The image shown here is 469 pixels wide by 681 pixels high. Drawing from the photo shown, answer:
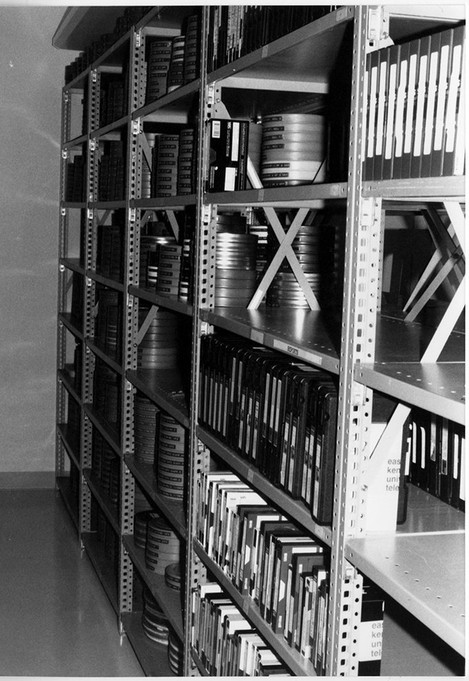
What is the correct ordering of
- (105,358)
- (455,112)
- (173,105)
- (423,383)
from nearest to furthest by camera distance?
(455,112) → (423,383) → (173,105) → (105,358)

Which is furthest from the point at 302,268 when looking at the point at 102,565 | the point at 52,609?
the point at 102,565

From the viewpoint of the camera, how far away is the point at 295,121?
259cm

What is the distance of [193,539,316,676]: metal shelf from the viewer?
6.49ft

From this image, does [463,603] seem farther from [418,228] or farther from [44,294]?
[44,294]

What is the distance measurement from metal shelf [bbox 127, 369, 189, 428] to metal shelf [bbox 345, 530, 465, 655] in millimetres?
1346

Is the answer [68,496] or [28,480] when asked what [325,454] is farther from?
[28,480]

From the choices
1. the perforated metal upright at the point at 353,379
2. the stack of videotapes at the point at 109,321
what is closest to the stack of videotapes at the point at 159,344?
the stack of videotapes at the point at 109,321

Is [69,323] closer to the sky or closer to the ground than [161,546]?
closer to the sky

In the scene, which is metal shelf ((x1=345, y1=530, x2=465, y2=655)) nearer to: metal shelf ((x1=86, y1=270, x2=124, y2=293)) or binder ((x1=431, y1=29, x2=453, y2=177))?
binder ((x1=431, y1=29, x2=453, y2=177))

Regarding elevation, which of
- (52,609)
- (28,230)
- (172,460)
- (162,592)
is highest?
(28,230)

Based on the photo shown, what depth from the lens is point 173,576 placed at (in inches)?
133

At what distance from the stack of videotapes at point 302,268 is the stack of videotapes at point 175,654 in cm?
127

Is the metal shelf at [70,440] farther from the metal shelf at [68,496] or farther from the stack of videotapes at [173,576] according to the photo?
the stack of videotapes at [173,576]

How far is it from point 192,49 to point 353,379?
1.88 meters
